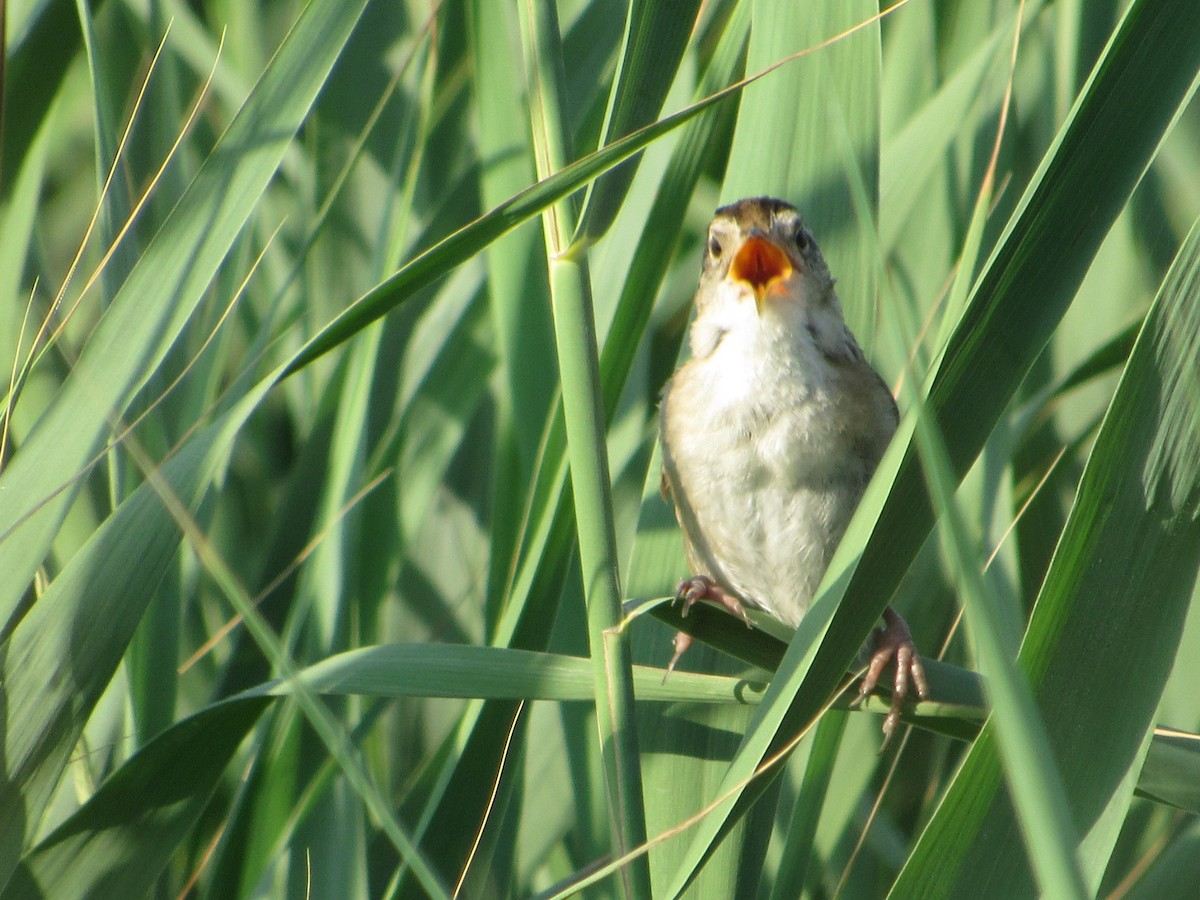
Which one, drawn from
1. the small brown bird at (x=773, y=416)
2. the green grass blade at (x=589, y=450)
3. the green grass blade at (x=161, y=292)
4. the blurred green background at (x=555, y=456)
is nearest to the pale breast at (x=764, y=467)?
the small brown bird at (x=773, y=416)

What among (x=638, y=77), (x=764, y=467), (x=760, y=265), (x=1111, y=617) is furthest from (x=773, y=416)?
(x=1111, y=617)

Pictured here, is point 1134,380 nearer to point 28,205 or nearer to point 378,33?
point 378,33

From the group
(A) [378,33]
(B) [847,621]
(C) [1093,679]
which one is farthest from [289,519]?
(C) [1093,679]

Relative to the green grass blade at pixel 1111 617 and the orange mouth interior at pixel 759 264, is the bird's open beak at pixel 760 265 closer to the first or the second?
the orange mouth interior at pixel 759 264

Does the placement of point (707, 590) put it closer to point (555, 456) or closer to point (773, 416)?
point (773, 416)

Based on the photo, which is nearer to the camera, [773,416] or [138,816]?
[138,816]

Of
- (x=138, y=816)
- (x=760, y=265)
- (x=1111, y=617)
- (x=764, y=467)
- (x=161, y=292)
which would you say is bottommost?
(x=138, y=816)
